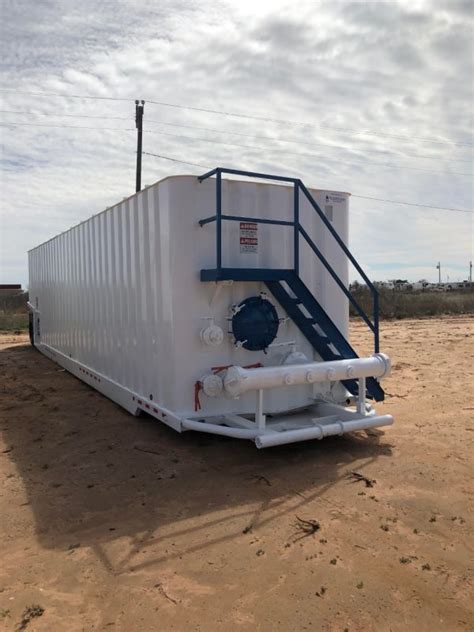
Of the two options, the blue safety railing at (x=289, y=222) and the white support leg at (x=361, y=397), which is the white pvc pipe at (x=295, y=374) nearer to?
the white support leg at (x=361, y=397)

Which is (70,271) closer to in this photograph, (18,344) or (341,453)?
(341,453)

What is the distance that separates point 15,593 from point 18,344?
1762 centimetres

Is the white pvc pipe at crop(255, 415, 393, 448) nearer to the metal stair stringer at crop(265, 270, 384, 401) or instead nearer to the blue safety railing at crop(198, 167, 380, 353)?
the metal stair stringer at crop(265, 270, 384, 401)

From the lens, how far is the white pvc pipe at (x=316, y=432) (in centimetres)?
564

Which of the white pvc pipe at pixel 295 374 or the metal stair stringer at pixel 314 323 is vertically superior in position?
the metal stair stringer at pixel 314 323

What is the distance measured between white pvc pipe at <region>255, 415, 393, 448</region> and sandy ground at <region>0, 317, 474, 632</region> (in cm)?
34

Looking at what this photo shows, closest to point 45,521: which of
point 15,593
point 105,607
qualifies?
point 15,593

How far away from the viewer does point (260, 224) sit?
265 inches

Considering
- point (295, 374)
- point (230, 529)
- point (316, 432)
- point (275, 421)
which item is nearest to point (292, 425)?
point (275, 421)

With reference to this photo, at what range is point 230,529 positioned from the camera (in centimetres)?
448

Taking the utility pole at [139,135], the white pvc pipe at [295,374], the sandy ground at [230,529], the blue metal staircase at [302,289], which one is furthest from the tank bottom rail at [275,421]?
the utility pole at [139,135]

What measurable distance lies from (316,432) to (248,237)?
2.41 m

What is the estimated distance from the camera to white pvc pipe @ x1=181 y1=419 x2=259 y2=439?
574cm

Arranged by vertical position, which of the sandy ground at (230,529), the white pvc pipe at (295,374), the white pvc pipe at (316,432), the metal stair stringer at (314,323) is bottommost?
the sandy ground at (230,529)
